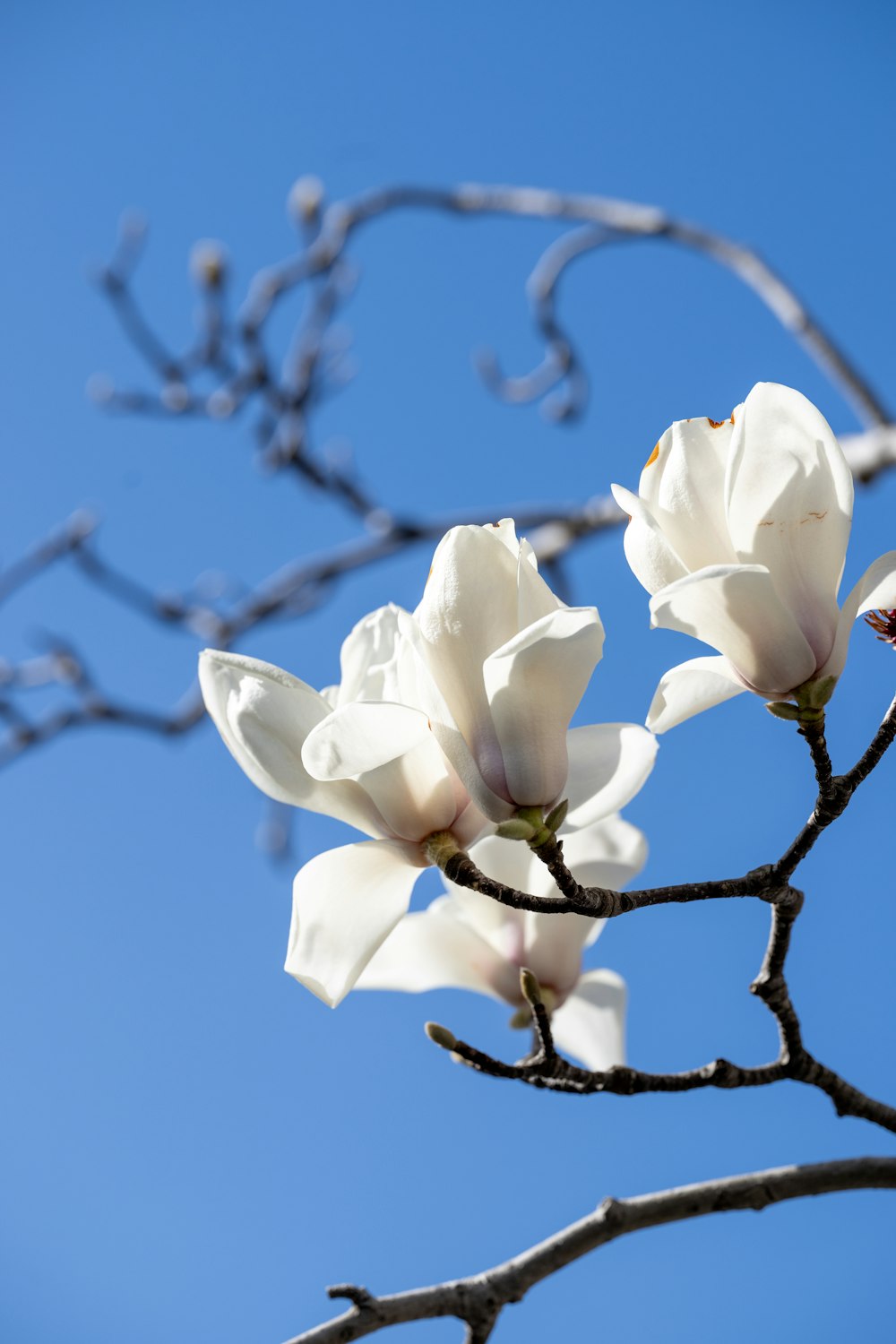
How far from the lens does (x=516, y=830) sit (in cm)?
60

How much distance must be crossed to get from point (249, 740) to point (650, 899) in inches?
8.9

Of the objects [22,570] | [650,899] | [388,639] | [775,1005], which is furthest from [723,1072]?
[22,570]

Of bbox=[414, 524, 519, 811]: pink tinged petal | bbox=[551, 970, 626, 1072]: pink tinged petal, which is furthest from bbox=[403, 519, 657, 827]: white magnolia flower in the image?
bbox=[551, 970, 626, 1072]: pink tinged petal

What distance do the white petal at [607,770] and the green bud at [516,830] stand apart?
1.8 inches

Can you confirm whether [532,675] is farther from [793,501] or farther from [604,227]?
[604,227]

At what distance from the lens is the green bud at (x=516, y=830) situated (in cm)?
60

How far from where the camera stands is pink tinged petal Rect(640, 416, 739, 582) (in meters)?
0.60

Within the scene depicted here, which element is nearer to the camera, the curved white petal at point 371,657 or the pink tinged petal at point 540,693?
the pink tinged petal at point 540,693

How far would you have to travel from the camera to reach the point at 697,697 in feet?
2.03

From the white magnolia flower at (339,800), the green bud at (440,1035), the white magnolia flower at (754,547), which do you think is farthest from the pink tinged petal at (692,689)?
the green bud at (440,1035)

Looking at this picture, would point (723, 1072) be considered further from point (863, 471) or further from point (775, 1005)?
point (863, 471)

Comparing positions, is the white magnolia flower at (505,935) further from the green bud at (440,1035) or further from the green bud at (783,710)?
the green bud at (783,710)

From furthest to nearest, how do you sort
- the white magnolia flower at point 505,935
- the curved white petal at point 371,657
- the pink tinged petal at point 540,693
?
the white magnolia flower at point 505,935 < the curved white petal at point 371,657 < the pink tinged petal at point 540,693

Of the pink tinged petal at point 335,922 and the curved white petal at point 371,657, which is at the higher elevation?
the curved white petal at point 371,657
